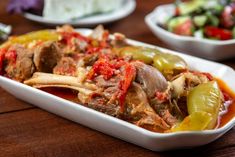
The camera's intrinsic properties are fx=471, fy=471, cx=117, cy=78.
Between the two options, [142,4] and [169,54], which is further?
[142,4]

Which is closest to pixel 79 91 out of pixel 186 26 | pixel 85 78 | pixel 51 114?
pixel 85 78

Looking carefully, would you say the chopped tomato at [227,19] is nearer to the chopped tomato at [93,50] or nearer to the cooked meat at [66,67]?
the chopped tomato at [93,50]

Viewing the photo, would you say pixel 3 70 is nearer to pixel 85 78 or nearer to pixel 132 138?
pixel 85 78

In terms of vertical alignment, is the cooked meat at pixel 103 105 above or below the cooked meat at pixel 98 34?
above

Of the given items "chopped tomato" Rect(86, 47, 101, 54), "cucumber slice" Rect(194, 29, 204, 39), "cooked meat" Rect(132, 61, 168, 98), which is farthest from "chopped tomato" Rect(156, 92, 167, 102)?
"cucumber slice" Rect(194, 29, 204, 39)

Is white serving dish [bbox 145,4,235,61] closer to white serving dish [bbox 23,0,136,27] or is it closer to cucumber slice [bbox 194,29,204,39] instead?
cucumber slice [bbox 194,29,204,39]

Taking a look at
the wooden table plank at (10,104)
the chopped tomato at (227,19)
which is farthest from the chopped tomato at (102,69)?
the chopped tomato at (227,19)

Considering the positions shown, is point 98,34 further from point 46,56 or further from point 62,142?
point 62,142
